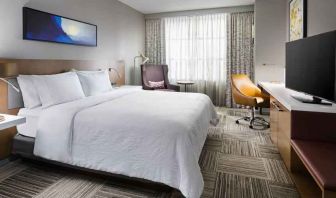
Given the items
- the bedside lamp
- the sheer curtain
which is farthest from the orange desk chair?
the bedside lamp

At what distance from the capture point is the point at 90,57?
13.4ft

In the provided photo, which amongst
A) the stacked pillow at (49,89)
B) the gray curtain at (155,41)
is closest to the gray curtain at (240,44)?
the gray curtain at (155,41)

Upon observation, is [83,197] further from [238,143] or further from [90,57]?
[90,57]

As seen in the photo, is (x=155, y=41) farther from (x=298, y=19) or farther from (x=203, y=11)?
(x=298, y=19)

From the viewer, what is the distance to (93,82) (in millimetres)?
3445

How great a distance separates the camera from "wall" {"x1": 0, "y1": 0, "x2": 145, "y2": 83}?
2.67 m

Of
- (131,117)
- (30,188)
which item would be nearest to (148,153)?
(131,117)

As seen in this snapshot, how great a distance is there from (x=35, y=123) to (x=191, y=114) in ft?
5.53

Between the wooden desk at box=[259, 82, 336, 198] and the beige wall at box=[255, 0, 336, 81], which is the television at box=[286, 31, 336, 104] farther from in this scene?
the beige wall at box=[255, 0, 336, 81]

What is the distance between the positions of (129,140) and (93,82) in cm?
173

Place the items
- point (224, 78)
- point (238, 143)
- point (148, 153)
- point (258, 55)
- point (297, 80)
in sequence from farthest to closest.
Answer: point (224, 78) → point (258, 55) → point (238, 143) → point (297, 80) → point (148, 153)

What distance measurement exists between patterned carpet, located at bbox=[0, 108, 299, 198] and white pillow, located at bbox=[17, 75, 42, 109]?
69 cm

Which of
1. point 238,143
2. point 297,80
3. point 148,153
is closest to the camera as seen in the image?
point 148,153

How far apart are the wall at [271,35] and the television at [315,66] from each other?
2.17 m
